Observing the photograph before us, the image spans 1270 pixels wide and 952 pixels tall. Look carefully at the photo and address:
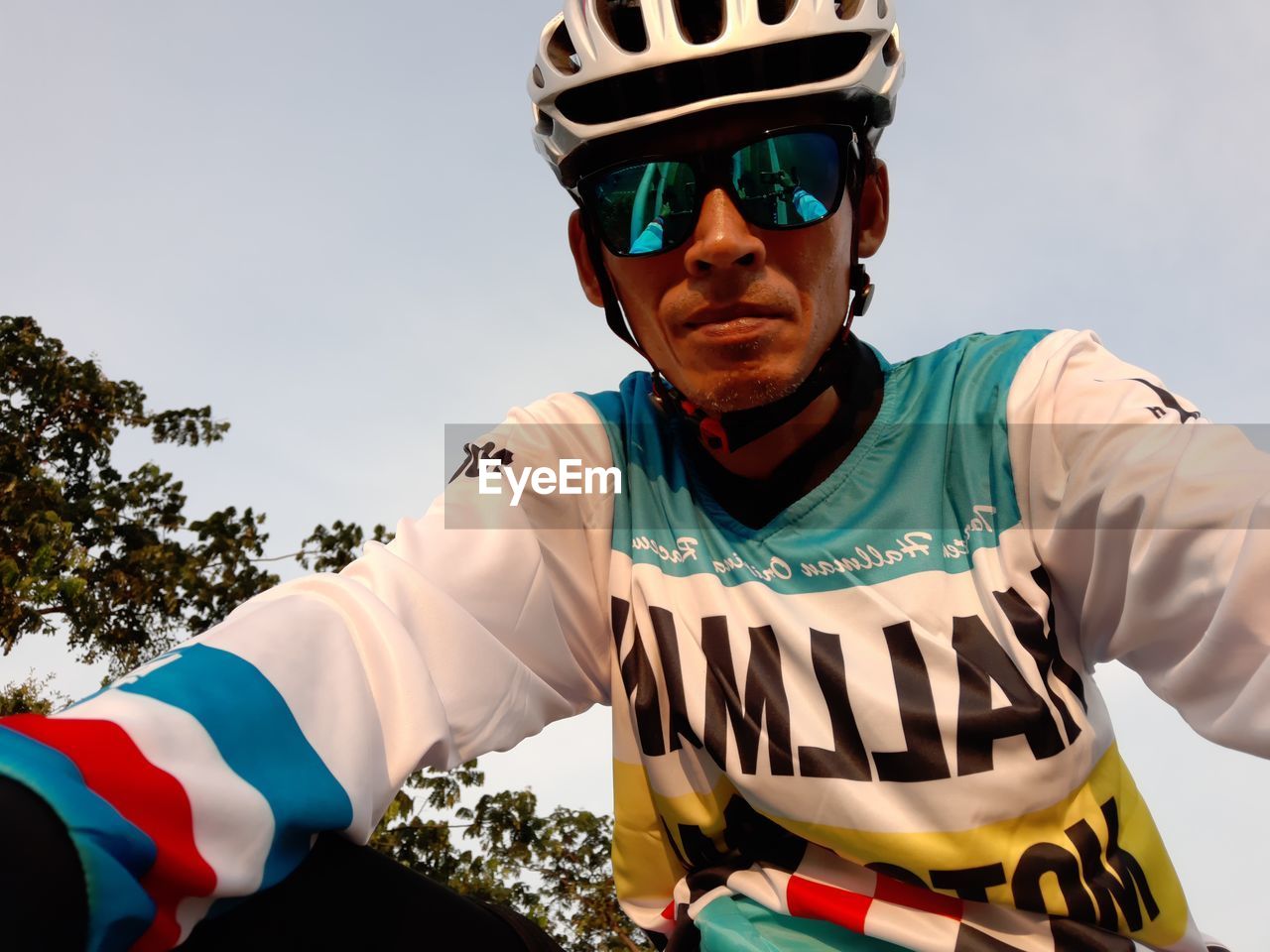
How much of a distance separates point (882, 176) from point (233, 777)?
2.51 m

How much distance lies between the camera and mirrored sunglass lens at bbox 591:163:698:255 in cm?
268

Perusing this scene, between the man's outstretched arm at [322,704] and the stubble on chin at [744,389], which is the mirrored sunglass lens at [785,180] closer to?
the stubble on chin at [744,389]

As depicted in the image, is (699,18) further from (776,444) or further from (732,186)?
(776,444)

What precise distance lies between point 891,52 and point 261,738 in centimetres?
281

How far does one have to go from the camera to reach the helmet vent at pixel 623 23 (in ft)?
10.1

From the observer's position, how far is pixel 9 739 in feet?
4.27

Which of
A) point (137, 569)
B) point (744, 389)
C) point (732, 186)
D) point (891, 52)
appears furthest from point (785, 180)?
point (137, 569)

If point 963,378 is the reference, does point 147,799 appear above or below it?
below

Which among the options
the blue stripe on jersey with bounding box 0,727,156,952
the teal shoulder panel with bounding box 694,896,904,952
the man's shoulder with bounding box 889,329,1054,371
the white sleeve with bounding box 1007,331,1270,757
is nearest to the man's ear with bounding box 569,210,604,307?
the man's shoulder with bounding box 889,329,1054,371

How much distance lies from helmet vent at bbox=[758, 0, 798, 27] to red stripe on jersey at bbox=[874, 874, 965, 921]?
91.3 inches

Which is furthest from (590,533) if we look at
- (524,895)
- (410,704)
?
(524,895)

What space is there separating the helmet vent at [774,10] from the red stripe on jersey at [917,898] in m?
2.32

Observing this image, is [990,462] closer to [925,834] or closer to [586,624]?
[925,834]

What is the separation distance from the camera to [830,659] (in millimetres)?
2330
